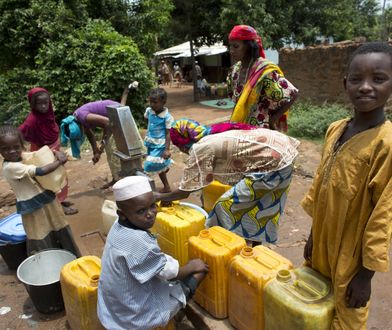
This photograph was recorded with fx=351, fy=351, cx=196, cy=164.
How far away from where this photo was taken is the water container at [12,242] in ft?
11.0

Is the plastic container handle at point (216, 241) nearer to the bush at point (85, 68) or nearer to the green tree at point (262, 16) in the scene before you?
the bush at point (85, 68)

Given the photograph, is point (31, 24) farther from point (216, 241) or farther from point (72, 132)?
point (216, 241)

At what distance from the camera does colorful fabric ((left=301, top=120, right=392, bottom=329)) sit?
1.41m

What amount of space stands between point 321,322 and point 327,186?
0.64m

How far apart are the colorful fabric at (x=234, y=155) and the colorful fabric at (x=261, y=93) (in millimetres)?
535

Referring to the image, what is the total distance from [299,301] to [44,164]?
7.73 feet

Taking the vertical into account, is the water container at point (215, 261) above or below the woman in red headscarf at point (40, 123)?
below

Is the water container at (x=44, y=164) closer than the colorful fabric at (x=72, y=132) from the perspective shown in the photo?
Yes

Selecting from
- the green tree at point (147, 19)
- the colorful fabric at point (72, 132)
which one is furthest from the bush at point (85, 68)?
the colorful fabric at point (72, 132)

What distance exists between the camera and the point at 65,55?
8.92 meters

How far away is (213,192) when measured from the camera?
11.1 feet

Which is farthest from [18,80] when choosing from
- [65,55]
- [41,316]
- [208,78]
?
[208,78]

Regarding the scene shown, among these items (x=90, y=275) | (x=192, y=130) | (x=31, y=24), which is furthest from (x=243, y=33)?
(x=31, y=24)

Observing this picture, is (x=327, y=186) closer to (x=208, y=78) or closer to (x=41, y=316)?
(x=41, y=316)
